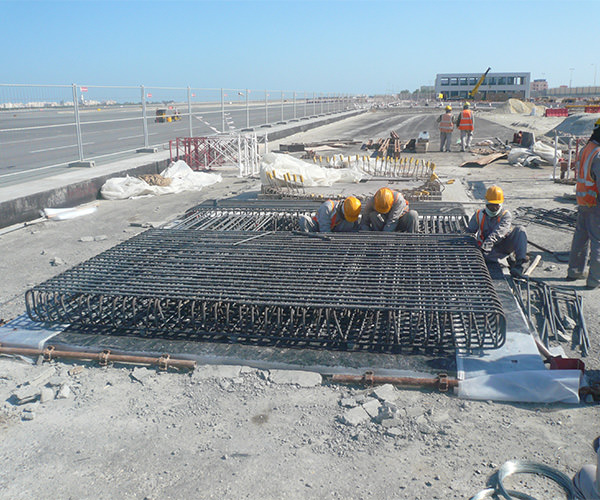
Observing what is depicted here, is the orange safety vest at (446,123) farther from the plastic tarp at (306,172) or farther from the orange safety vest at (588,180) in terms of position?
the orange safety vest at (588,180)

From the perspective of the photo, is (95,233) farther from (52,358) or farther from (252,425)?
(252,425)

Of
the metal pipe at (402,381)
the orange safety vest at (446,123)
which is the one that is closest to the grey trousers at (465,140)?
the orange safety vest at (446,123)

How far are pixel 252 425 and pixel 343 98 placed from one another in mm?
53482

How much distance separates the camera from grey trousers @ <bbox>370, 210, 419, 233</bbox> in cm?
681

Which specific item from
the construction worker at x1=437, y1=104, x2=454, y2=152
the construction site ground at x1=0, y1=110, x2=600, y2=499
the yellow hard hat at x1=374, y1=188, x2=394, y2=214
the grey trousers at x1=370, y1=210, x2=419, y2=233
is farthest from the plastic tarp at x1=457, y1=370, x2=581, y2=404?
the construction worker at x1=437, y1=104, x2=454, y2=152

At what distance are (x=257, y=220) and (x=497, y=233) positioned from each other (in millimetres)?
3573

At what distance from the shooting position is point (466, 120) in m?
18.4

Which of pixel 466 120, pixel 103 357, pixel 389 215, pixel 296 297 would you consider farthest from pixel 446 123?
pixel 103 357

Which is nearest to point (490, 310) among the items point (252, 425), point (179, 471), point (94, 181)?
point (252, 425)

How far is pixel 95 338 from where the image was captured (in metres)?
4.68

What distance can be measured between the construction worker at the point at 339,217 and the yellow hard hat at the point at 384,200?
232 mm

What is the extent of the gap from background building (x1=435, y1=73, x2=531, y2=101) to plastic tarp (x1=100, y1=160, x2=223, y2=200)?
71.6 m

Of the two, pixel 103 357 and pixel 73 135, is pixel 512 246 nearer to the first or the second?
pixel 103 357

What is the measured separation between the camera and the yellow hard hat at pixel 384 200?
21.2 ft
